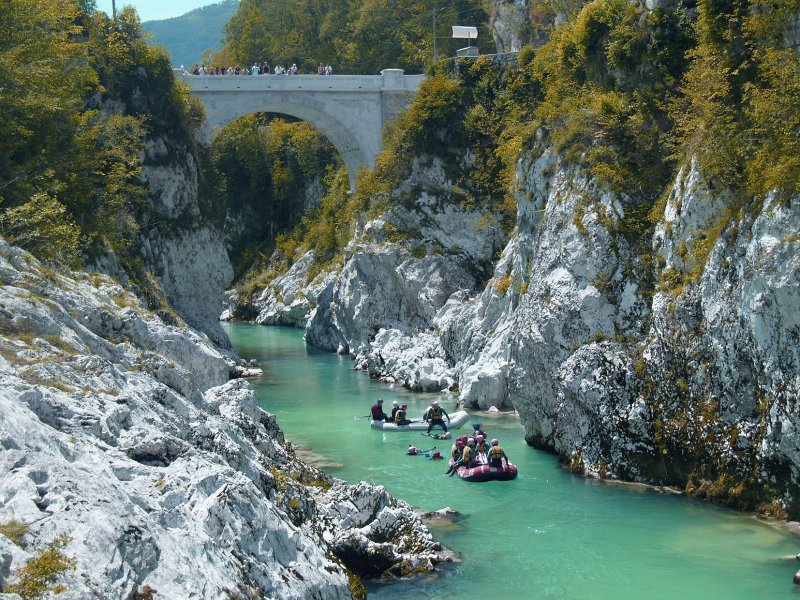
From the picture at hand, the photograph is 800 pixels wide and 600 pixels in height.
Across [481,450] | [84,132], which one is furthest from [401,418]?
[84,132]

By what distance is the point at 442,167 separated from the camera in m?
36.0

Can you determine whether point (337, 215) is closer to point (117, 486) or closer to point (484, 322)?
point (484, 322)

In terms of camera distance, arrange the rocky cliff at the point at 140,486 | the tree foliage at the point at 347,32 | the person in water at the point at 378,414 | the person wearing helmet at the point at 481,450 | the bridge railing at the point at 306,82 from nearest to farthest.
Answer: the rocky cliff at the point at 140,486 → the person wearing helmet at the point at 481,450 → the person in water at the point at 378,414 → the bridge railing at the point at 306,82 → the tree foliage at the point at 347,32

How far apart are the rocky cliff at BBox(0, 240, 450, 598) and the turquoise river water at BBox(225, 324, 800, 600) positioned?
46.5 inches

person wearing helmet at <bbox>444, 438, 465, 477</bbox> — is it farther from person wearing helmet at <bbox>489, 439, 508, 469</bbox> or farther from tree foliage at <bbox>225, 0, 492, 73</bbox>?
tree foliage at <bbox>225, 0, 492, 73</bbox>

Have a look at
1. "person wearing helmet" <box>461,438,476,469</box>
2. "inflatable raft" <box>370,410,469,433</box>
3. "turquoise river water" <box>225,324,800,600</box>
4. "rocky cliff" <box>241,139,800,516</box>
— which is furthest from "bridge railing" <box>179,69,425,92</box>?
"person wearing helmet" <box>461,438,476,469</box>

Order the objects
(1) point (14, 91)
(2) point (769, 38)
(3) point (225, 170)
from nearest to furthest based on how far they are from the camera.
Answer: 1. (2) point (769, 38)
2. (1) point (14, 91)
3. (3) point (225, 170)

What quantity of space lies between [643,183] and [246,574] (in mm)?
13795

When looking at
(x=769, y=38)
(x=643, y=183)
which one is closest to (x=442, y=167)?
(x=643, y=183)

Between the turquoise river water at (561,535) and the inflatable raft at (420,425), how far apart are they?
1.19 feet

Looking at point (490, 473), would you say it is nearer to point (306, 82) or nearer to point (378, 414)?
point (378, 414)

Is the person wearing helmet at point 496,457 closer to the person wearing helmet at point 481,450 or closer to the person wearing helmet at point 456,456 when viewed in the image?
the person wearing helmet at point 481,450

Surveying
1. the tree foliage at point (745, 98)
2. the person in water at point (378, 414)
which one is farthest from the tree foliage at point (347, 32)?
the tree foliage at point (745, 98)

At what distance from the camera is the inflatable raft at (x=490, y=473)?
19.0 metres
